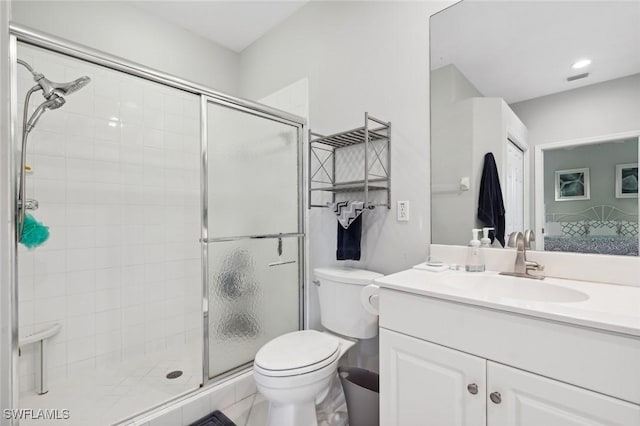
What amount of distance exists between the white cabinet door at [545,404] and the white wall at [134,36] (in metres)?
2.78

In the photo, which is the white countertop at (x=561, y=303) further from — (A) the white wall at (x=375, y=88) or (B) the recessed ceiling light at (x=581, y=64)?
(B) the recessed ceiling light at (x=581, y=64)

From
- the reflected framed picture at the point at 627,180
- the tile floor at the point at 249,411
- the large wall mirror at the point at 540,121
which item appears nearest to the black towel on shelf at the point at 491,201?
the large wall mirror at the point at 540,121

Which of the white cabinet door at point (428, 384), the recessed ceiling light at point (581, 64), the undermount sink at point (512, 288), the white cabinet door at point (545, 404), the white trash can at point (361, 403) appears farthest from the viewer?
the white trash can at point (361, 403)

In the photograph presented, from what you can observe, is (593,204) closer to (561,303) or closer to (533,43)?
(561,303)

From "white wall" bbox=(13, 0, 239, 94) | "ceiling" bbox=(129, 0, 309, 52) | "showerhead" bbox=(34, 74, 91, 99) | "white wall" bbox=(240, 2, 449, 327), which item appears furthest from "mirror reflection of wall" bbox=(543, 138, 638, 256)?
"white wall" bbox=(13, 0, 239, 94)

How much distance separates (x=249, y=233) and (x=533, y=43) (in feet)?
5.40

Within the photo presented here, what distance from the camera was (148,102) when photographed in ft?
7.00

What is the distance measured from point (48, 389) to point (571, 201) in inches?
110

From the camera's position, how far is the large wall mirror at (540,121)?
3.36 ft

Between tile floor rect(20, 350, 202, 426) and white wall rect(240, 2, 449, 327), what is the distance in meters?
0.95

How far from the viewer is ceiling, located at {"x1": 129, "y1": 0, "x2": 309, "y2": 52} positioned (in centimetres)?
210

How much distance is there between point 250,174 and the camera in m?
1.75

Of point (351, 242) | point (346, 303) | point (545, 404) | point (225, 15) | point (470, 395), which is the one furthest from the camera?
point (225, 15)

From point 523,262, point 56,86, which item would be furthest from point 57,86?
point 523,262
